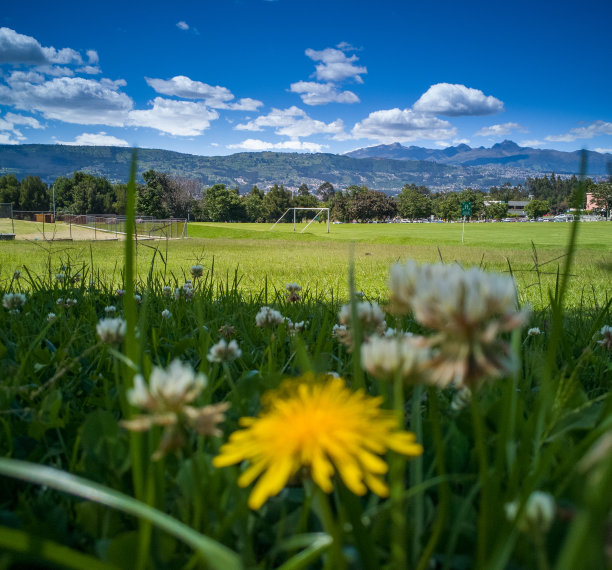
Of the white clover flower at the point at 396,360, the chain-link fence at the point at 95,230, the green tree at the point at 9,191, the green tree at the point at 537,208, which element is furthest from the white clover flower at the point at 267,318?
the green tree at the point at 537,208

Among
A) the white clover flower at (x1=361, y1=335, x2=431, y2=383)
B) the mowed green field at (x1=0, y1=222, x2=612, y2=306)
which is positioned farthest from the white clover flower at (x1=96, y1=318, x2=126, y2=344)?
the white clover flower at (x1=361, y1=335, x2=431, y2=383)

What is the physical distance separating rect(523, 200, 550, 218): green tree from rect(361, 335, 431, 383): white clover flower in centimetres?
12181

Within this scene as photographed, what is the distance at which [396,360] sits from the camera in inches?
17.5

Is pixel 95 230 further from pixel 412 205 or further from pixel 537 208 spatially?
pixel 537 208

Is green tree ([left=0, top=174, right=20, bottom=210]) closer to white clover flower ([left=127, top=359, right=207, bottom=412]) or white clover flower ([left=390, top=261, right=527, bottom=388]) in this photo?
white clover flower ([left=127, top=359, right=207, bottom=412])

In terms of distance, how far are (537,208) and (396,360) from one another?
404ft

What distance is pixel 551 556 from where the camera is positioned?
0.49 m

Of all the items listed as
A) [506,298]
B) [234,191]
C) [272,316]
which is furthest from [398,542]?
[234,191]

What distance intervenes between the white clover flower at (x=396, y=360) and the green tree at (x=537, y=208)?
121812 millimetres

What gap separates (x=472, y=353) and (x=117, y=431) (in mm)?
634

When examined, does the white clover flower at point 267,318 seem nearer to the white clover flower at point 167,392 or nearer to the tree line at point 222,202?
the white clover flower at point 167,392

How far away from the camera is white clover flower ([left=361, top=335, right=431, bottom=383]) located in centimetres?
44

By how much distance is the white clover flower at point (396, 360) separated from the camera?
0.44m

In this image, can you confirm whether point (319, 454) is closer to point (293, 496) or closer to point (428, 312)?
point (428, 312)
